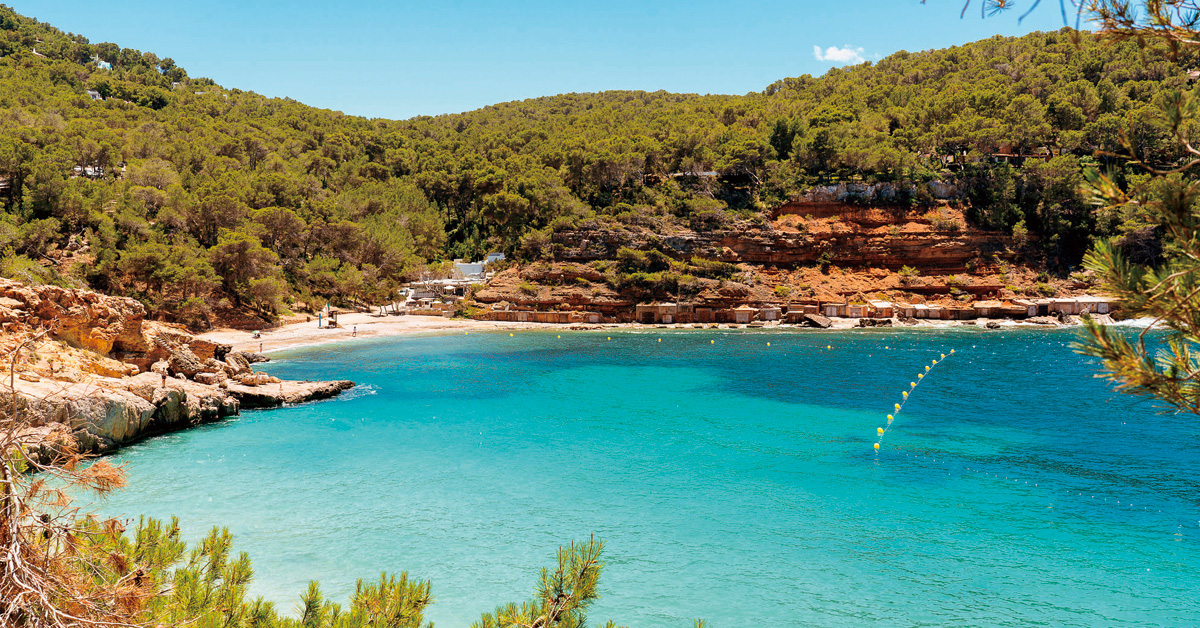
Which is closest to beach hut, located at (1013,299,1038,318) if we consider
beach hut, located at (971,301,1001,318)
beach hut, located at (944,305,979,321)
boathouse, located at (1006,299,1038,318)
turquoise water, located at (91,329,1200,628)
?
boathouse, located at (1006,299,1038,318)

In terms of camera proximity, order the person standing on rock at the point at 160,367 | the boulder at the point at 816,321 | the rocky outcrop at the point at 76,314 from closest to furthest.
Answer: the rocky outcrop at the point at 76,314 → the person standing on rock at the point at 160,367 → the boulder at the point at 816,321

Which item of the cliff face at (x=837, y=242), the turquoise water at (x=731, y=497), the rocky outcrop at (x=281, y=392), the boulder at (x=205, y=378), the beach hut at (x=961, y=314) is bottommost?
the turquoise water at (x=731, y=497)

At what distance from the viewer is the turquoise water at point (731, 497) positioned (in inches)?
361

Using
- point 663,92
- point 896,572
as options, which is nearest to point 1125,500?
point 896,572

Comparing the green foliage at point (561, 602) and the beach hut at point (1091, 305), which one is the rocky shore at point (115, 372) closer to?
the green foliage at point (561, 602)

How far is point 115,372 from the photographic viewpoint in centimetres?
1733

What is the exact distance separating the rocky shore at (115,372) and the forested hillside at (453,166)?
1610 cm

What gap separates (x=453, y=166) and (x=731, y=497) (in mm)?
62255

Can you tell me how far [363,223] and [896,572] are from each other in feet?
172

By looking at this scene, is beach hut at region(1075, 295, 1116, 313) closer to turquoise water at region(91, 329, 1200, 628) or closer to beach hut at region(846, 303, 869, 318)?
beach hut at region(846, 303, 869, 318)

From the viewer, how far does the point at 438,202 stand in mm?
68812

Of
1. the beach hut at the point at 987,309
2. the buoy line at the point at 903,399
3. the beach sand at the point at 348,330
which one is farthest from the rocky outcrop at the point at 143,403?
the beach hut at the point at 987,309

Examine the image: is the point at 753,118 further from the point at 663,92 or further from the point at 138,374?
the point at 138,374

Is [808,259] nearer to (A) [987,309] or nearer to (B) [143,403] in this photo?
(A) [987,309]
